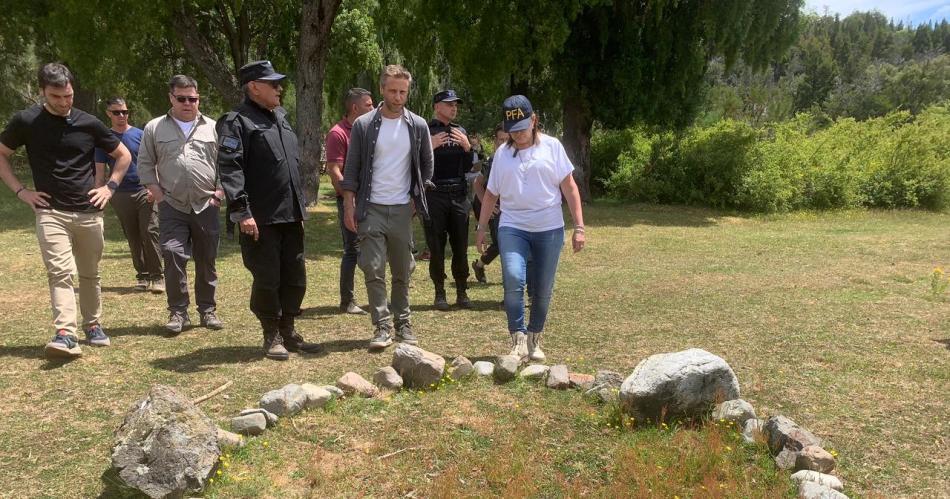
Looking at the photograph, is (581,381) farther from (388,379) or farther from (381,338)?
(381,338)

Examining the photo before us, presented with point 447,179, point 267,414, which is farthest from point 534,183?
point 267,414

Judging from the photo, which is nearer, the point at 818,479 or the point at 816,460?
the point at 818,479

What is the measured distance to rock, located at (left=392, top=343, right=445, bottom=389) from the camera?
14.8 feet

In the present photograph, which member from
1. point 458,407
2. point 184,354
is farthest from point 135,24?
point 458,407

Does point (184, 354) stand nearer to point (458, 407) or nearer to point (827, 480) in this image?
point (458, 407)

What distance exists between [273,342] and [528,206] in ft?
7.17

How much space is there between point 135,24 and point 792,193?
1533cm

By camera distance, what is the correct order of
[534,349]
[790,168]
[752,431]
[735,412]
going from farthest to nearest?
1. [790,168]
2. [534,349]
3. [735,412]
4. [752,431]

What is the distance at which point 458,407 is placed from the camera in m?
4.27

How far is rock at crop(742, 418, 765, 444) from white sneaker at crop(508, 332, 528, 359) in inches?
66.3

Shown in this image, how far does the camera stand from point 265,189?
4.87 metres

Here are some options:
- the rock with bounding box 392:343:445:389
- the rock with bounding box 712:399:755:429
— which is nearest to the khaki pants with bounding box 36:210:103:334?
the rock with bounding box 392:343:445:389

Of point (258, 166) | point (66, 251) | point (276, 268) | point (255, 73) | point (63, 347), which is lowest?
point (63, 347)

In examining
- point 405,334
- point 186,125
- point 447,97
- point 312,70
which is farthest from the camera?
point 312,70
